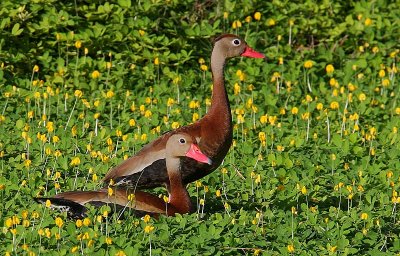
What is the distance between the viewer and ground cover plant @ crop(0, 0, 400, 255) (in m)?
7.88

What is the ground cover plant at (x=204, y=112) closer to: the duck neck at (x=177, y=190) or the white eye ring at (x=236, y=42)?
the duck neck at (x=177, y=190)

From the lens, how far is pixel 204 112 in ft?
37.2

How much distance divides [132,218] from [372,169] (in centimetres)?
252

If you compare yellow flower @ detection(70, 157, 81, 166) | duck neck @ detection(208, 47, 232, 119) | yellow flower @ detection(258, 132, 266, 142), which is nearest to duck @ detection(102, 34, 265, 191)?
duck neck @ detection(208, 47, 232, 119)

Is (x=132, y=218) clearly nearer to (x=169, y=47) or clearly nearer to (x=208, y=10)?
(x=169, y=47)

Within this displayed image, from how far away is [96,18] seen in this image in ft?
40.2

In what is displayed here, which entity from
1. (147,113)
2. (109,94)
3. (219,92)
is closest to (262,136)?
(219,92)

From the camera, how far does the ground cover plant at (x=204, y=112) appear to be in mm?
7875

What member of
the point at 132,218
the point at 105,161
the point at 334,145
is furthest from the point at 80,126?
the point at 132,218

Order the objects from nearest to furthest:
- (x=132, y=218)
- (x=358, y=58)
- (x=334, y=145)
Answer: (x=132, y=218), (x=334, y=145), (x=358, y=58)

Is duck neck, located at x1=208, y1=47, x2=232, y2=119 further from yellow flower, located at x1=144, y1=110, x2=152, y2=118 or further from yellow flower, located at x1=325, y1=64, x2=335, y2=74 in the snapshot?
yellow flower, located at x1=325, y1=64, x2=335, y2=74

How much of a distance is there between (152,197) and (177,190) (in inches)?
9.5

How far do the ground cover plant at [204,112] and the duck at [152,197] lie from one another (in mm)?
109

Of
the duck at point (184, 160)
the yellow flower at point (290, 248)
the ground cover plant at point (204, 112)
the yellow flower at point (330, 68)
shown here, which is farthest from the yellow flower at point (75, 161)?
the yellow flower at point (330, 68)
